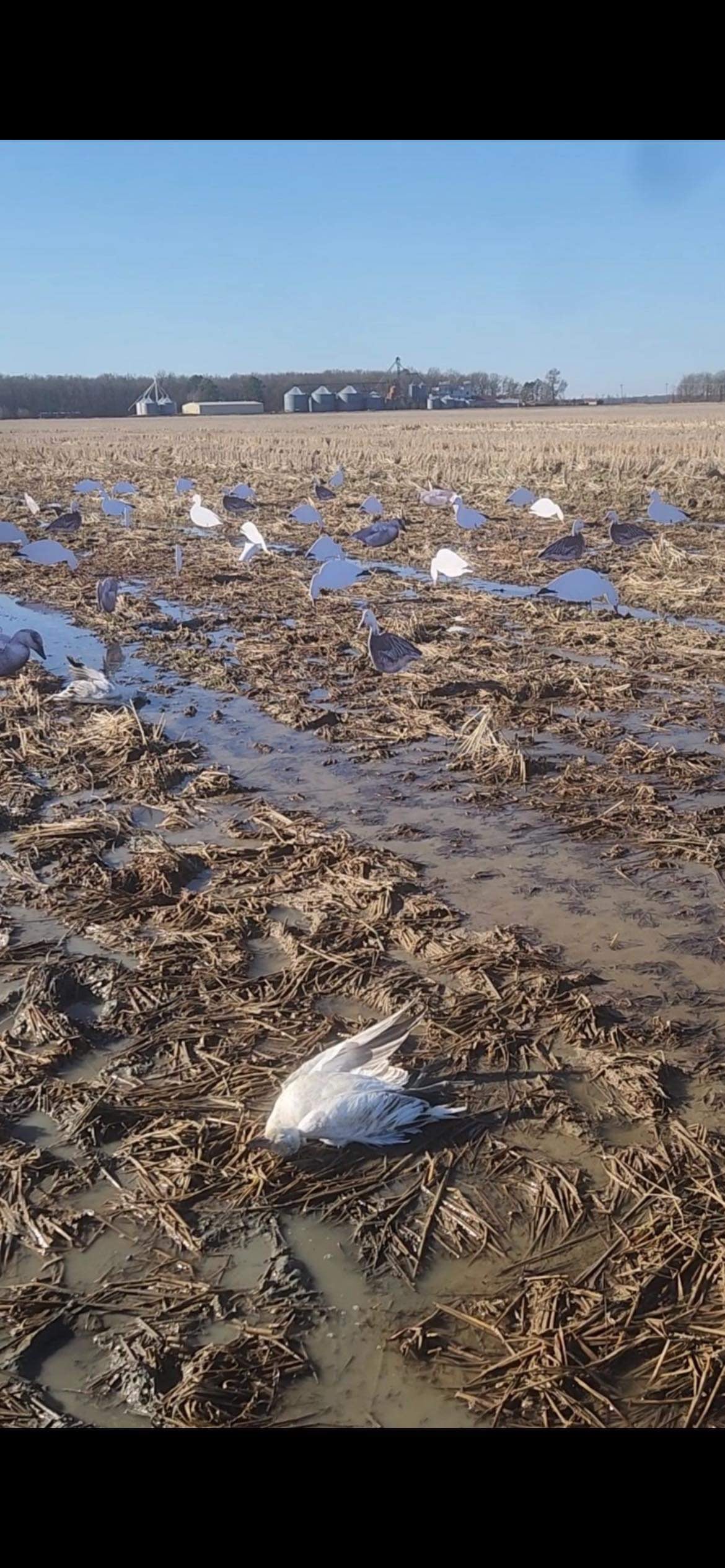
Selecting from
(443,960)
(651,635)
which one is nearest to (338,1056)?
(443,960)

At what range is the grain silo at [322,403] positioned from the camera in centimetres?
8294

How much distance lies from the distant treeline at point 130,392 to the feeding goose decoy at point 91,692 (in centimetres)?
7786

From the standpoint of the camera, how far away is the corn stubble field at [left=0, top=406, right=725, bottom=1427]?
235cm

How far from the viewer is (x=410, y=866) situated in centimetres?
477

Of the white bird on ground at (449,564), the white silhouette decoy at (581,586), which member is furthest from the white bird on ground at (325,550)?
the white silhouette decoy at (581,586)

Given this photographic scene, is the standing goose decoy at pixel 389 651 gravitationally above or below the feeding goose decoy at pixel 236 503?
below

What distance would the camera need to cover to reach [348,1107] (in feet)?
9.90

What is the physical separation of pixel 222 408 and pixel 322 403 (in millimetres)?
7987

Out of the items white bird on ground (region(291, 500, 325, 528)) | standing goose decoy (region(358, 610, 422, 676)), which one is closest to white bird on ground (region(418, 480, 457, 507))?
white bird on ground (region(291, 500, 325, 528))

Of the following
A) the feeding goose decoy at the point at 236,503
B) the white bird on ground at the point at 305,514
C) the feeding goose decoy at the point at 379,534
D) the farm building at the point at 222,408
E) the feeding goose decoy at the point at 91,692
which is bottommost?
the feeding goose decoy at the point at 91,692

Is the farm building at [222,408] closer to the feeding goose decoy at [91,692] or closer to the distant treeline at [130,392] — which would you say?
the distant treeline at [130,392]

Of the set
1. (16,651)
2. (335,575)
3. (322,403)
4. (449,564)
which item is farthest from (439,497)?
(322,403)

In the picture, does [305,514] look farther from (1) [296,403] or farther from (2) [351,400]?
(2) [351,400]
